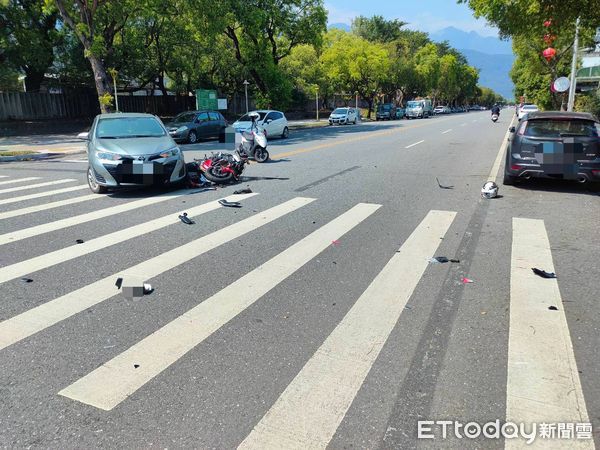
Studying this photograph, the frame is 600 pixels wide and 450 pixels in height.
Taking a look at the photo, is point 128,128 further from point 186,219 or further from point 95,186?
point 186,219

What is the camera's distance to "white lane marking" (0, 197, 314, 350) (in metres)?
3.86

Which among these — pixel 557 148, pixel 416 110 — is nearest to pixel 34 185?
pixel 557 148

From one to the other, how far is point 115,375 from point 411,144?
18645 mm

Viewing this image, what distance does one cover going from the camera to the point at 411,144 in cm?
2031

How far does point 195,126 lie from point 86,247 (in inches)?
673

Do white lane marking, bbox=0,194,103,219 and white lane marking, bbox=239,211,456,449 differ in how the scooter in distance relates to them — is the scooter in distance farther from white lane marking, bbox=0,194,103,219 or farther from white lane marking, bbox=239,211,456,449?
white lane marking, bbox=239,211,456,449

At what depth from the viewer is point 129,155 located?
8.97m

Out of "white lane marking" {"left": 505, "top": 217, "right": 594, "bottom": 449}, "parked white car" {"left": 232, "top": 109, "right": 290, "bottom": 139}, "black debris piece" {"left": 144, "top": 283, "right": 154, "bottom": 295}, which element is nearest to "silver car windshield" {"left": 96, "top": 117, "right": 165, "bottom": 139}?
"black debris piece" {"left": 144, "top": 283, "right": 154, "bottom": 295}

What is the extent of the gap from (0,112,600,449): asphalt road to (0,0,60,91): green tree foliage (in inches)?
940

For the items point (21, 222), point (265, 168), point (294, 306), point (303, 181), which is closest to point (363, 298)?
point (294, 306)

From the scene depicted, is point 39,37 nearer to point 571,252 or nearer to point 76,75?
point 76,75

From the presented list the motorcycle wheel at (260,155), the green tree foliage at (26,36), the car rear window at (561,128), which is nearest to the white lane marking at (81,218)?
the motorcycle wheel at (260,155)

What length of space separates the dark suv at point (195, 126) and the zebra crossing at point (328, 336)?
50.0 ft

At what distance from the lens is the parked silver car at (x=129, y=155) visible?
8977 mm
